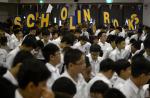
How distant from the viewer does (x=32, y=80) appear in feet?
10.4

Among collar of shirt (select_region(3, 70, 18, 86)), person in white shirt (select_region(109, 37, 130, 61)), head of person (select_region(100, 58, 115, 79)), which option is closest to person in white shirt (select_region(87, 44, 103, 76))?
person in white shirt (select_region(109, 37, 130, 61))

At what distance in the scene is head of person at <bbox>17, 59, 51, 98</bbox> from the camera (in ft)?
10.4

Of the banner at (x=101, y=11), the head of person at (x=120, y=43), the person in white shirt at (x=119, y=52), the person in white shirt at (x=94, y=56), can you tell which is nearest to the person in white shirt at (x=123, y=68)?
the person in white shirt at (x=94, y=56)

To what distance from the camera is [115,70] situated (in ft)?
17.4

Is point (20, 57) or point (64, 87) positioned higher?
point (20, 57)

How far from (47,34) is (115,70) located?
5576mm

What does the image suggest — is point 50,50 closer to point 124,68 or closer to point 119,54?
point 124,68

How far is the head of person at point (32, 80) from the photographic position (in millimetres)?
3178

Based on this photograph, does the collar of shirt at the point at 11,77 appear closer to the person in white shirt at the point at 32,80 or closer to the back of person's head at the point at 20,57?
the back of person's head at the point at 20,57

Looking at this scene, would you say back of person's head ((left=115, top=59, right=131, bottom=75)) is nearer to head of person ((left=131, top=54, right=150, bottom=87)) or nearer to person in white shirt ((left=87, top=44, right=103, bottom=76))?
head of person ((left=131, top=54, right=150, bottom=87))

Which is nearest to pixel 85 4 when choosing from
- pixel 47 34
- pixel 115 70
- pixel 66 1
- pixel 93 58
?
pixel 66 1

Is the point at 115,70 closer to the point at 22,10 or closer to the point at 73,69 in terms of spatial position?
the point at 73,69

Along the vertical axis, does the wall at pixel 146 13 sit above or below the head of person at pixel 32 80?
below

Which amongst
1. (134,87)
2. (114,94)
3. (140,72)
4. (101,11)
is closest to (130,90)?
(134,87)
